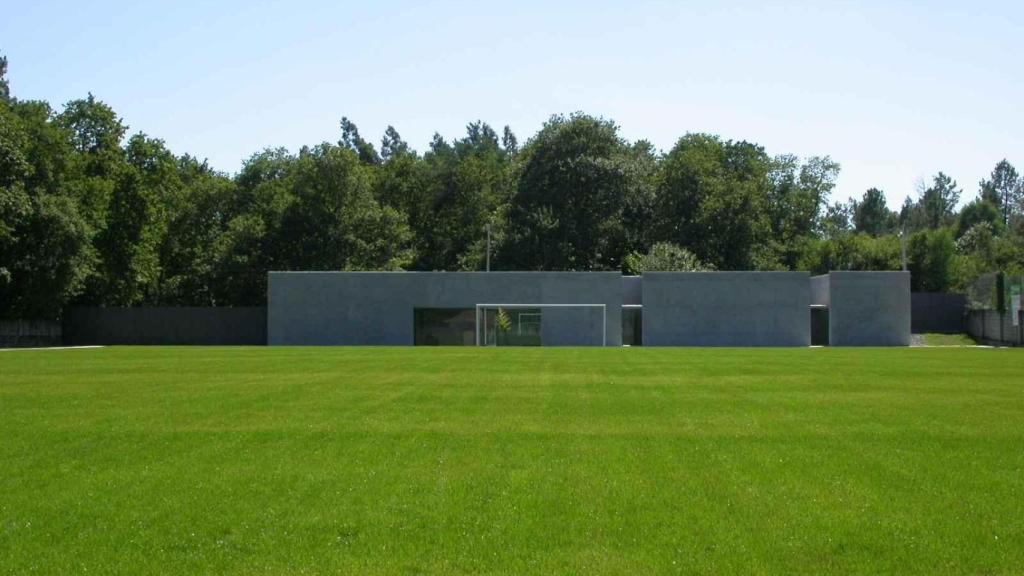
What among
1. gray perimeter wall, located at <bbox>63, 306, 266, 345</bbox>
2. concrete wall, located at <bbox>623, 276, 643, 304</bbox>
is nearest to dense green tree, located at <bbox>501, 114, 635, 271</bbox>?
concrete wall, located at <bbox>623, 276, 643, 304</bbox>

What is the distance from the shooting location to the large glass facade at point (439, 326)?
63281 mm

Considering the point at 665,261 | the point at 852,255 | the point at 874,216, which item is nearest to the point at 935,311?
the point at 852,255

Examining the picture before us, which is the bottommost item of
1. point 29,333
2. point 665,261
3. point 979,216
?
point 29,333

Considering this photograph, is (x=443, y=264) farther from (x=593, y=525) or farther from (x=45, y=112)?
(x=593, y=525)

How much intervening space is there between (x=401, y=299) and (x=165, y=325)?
16736 millimetres

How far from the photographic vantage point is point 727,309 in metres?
61.8

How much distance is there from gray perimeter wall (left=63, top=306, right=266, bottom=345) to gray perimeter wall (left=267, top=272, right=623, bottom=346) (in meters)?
6.22

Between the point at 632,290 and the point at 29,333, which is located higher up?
the point at 632,290

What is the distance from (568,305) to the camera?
62188 mm

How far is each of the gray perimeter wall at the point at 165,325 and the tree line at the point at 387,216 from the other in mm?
1715

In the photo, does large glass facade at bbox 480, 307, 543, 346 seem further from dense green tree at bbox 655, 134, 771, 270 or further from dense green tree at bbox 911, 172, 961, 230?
dense green tree at bbox 911, 172, 961, 230

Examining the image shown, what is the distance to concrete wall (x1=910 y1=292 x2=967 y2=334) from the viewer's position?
233 feet

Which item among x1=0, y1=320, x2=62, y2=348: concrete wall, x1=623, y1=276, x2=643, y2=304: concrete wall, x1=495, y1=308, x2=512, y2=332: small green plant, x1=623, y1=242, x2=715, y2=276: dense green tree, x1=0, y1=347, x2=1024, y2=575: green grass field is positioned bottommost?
x1=0, y1=347, x2=1024, y2=575: green grass field

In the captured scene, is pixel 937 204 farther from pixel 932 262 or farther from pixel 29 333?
pixel 29 333
